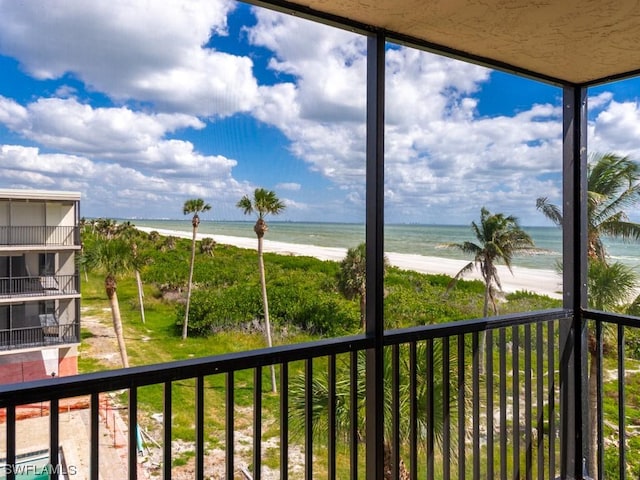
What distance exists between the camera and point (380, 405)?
1.82m

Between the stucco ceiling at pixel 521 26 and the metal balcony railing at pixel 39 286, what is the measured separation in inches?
50.1

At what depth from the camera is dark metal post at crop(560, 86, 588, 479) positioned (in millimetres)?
2480

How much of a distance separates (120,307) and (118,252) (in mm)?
210

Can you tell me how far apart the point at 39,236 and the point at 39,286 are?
0.52ft

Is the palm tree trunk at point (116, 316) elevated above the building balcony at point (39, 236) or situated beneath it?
situated beneath

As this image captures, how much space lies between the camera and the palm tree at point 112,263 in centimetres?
154

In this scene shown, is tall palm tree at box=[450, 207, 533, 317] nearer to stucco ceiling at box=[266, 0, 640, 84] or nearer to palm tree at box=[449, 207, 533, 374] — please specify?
palm tree at box=[449, 207, 533, 374]

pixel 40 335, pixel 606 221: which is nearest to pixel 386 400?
pixel 40 335

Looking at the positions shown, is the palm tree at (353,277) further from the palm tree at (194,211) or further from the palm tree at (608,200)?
the palm tree at (608,200)

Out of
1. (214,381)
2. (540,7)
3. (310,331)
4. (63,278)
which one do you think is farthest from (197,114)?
(310,331)

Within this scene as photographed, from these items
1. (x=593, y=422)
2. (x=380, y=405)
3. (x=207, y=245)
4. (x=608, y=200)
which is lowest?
(x=593, y=422)

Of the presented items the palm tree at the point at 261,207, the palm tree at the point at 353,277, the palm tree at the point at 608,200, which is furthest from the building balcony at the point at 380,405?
the palm tree at the point at 608,200

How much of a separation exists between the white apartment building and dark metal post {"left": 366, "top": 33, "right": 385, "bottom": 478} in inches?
42.2

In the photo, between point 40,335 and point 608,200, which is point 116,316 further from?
point 608,200
